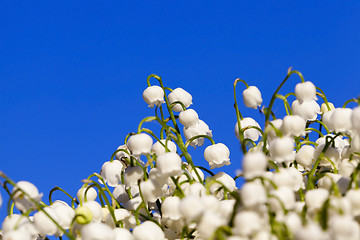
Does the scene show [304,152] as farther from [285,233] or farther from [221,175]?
[285,233]

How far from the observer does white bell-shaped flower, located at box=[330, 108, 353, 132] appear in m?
2.13

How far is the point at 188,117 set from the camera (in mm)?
2762

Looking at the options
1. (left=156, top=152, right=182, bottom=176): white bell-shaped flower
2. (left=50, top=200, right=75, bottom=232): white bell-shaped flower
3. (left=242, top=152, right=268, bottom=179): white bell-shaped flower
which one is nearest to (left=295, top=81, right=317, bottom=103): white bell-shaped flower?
(left=156, top=152, right=182, bottom=176): white bell-shaped flower

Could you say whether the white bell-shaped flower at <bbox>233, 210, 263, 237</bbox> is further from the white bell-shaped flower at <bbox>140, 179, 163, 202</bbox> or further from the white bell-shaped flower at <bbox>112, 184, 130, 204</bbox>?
the white bell-shaped flower at <bbox>112, 184, 130, 204</bbox>

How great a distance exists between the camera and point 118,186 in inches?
113

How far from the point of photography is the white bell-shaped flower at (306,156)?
92.3 inches

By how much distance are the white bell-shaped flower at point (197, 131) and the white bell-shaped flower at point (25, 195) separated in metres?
1.01

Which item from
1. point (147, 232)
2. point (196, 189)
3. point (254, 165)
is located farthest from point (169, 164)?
point (254, 165)

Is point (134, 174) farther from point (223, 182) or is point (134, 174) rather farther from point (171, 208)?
point (223, 182)

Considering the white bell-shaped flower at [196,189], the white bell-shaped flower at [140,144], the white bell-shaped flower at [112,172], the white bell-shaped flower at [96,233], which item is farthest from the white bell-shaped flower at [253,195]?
the white bell-shaped flower at [112,172]

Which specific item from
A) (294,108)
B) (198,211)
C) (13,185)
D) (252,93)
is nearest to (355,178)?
(198,211)

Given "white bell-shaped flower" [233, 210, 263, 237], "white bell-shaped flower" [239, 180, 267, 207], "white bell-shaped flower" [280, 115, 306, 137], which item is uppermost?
"white bell-shaped flower" [280, 115, 306, 137]

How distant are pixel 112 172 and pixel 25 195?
2.16 feet

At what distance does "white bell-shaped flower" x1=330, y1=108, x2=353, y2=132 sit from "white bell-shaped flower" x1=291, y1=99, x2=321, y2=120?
0.21m
